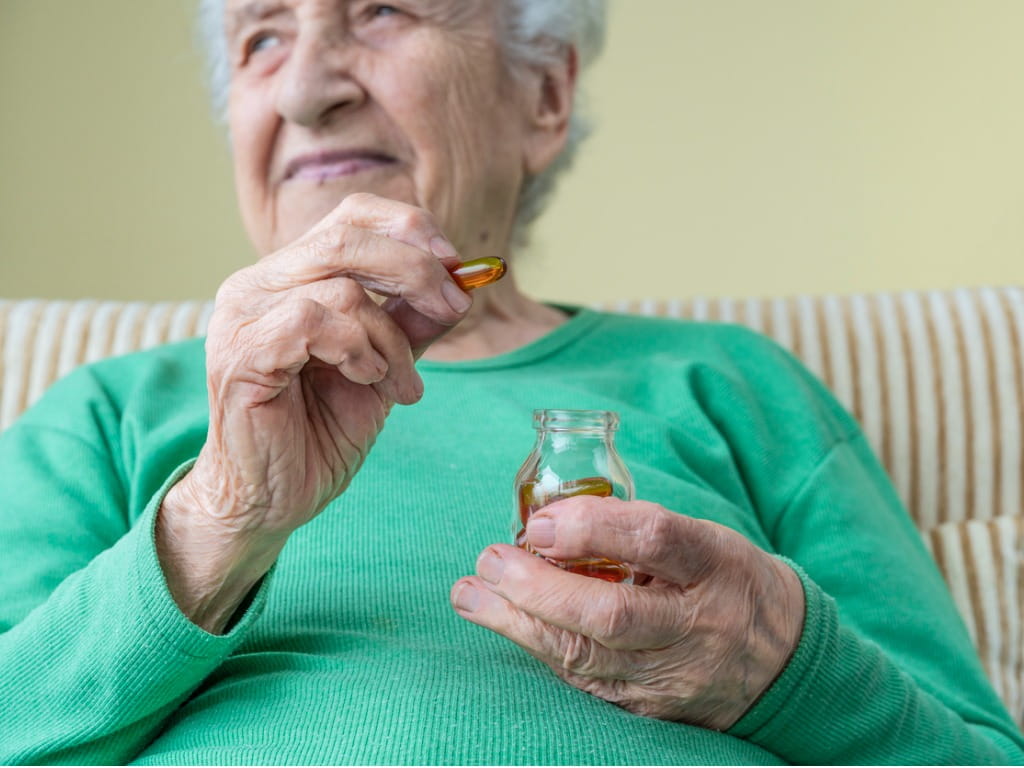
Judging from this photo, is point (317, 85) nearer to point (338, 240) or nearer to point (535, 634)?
point (338, 240)

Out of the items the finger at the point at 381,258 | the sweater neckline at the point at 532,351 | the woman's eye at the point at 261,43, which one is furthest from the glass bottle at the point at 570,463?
the woman's eye at the point at 261,43

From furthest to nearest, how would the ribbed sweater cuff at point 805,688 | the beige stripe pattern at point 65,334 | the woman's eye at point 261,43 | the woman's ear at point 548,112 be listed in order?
the beige stripe pattern at point 65,334 < the woman's ear at point 548,112 < the woman's eye at point 261,43 < the ribbed sweater cuff at point 805,688

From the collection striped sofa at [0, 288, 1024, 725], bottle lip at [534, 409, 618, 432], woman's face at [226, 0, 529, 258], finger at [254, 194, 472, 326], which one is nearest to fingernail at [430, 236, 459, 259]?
finger at [254, 194, 472, 326]

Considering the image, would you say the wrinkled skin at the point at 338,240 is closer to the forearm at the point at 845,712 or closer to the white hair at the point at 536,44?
the white hair at the point at 536,44

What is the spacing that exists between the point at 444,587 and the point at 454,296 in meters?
0.29

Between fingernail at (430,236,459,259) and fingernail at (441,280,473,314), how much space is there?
2cm

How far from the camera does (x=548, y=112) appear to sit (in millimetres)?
1442

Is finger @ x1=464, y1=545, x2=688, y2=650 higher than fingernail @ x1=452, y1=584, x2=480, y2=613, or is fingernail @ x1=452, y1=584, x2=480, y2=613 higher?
finger @ x1=464, y1=545, x2=688, y2=650

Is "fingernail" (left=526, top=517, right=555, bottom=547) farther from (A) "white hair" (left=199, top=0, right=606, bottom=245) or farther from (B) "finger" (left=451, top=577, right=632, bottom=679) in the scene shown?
(A) "white hair" (left=199, top=0, right=606, bottom=245)

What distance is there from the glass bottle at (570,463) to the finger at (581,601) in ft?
0.09

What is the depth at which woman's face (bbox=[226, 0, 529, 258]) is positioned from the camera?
1.18m

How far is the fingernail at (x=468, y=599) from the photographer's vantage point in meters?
0.76

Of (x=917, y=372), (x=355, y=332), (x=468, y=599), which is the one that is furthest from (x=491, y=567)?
(x=917, y=372)

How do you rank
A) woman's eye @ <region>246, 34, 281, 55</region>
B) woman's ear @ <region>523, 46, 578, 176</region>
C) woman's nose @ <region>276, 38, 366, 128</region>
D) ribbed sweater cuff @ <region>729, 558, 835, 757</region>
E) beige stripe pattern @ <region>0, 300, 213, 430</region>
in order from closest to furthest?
ribbed sweater cuff @ <region>729, 558, 835, 757</region>, woman's nose @ <region>276, 38, 366, 128</region>, woman's eye @ <region>246, 34, 281, 55</region>, woman's ear @ <region>523, 46, 578, 176</region>, beige stripe pattern @ <region>0, 300, 213, 430</region>
